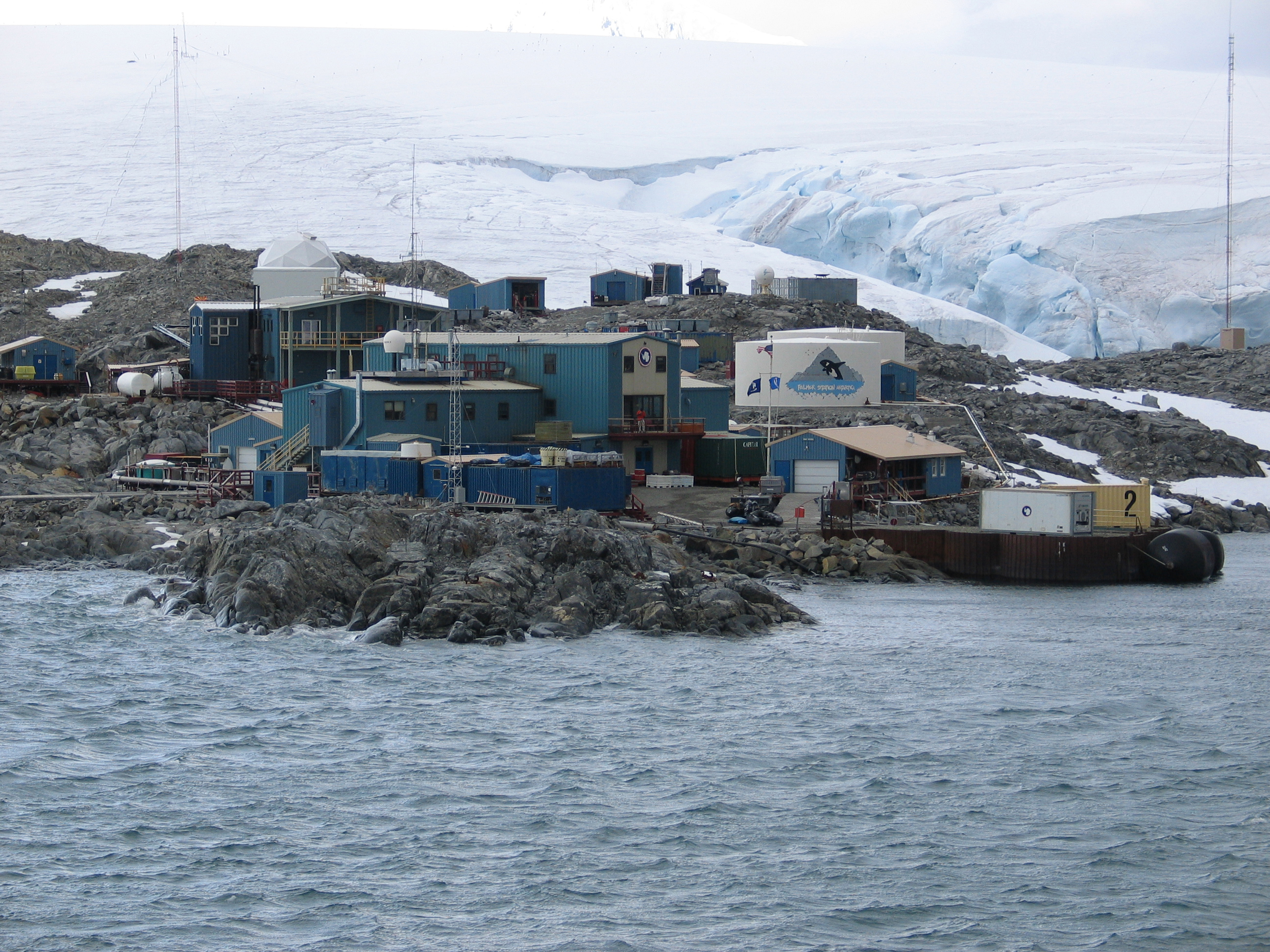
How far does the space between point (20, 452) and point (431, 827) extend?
24423 millimetres

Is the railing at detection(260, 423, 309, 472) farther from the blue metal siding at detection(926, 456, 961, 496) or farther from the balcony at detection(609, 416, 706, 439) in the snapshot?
the blue metal siding at detection(926, 456, 961, 496)

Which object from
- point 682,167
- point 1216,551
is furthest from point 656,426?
point 682,167

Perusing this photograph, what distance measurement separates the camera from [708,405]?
3847cm

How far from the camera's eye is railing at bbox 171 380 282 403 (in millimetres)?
41344

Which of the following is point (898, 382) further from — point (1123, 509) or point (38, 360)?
point (38, 360)

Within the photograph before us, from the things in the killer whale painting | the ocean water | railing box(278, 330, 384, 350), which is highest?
railing box(278, 330, 384, 350)

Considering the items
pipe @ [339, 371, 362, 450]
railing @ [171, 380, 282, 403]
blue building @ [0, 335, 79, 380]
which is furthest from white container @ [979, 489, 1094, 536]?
blue building @ [0, 335, 79, 380]

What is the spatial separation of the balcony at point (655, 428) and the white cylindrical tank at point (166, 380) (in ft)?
44.2

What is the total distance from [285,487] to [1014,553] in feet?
45.5

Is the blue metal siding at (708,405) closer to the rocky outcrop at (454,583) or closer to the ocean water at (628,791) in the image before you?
the rocky outcrop at (454,583)

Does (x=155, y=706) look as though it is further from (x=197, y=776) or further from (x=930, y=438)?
(x=930, y=438)

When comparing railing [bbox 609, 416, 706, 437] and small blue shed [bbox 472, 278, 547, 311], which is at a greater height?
small blue shed [bbox 472, 278, 547, 311]

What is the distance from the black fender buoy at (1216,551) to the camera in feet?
102

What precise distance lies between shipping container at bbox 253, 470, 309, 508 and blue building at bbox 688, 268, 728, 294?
2838cm
